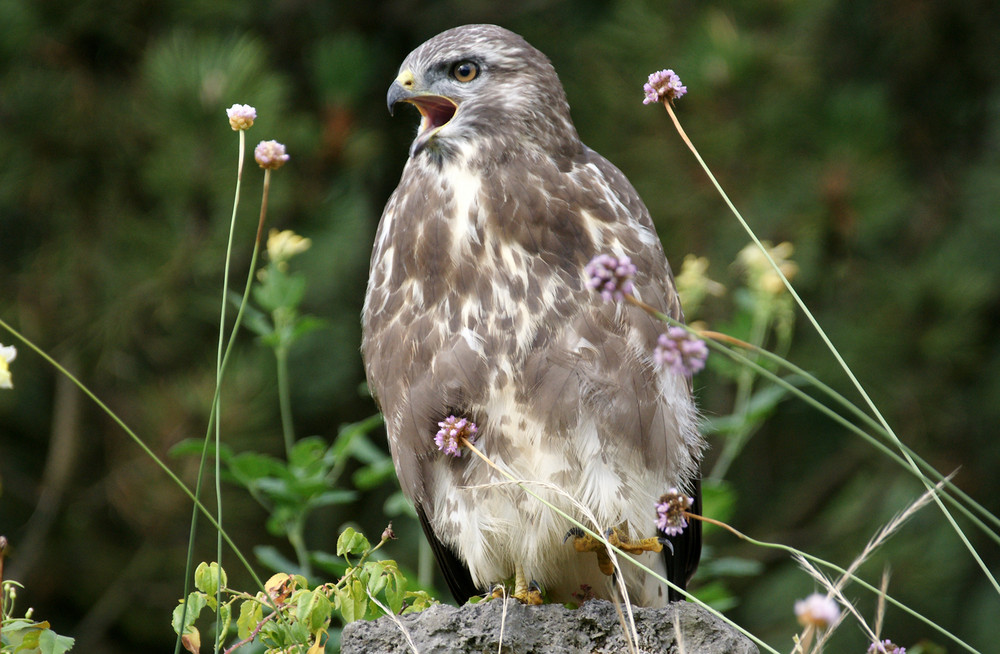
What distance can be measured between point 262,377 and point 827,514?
88.5 inches

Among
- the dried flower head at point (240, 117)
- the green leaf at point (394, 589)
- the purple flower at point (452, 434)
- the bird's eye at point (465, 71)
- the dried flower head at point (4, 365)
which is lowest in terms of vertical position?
the green leaf at point (394, 589)

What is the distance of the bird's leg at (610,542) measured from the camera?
2207mm

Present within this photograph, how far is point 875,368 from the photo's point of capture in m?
4.31

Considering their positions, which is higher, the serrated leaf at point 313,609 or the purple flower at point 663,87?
the purple flower at point 663,87

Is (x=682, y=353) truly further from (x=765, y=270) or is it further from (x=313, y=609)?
(x=765, y=270)

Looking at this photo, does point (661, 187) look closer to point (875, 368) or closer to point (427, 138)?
point (875, 368)

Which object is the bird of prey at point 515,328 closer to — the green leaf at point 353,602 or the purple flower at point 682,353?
the green leaf at point 353,602

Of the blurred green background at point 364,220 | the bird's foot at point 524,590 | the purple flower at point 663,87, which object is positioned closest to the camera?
the purple flower at point 663,87

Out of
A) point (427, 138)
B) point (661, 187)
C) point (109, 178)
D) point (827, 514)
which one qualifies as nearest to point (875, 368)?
point (827, 514)

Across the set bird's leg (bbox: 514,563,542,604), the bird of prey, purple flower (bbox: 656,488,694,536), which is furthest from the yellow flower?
purple flower (bbox: 656,488,694,536)

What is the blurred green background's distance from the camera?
12.1 feet

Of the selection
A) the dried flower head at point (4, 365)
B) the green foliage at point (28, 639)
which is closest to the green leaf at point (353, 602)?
the green foliage at point (28, 639)

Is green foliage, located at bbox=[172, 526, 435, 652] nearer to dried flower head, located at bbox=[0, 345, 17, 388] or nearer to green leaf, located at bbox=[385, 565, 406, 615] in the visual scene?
green leaf, located at bbox=[385, 565, 406, 615]

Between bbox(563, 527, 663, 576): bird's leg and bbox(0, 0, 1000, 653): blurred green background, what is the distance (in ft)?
5.58
